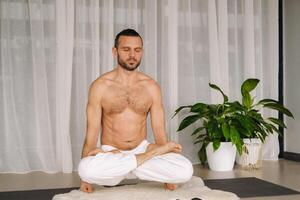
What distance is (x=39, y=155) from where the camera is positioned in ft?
12.0

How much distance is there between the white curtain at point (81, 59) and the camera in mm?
3637

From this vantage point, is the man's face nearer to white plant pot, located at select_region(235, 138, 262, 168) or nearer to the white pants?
the white pants

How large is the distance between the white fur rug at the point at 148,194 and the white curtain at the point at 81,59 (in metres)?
1.25

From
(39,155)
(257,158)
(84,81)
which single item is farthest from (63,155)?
(257,158)

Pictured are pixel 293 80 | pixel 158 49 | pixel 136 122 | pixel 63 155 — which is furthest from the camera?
pixel 293 80

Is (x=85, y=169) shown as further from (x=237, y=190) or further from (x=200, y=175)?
(x=200, y=175)

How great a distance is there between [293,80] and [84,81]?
225cm

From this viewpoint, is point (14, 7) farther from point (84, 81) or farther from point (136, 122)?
point (136, 122)

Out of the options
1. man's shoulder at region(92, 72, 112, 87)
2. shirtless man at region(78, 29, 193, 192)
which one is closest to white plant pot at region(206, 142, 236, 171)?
shirtless man at region(78, 29, 193, 192)

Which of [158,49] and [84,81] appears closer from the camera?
[84,81]

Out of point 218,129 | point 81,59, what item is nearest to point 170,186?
point 218,129

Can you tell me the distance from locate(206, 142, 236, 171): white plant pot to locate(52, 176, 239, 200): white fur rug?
1.07 metres

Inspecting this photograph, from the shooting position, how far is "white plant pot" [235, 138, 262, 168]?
12.2 feet

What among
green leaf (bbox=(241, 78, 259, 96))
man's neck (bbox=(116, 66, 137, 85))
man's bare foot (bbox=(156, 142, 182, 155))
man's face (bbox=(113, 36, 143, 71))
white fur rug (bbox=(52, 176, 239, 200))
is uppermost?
man's face (bbox=(113, 36, 143, 71))
